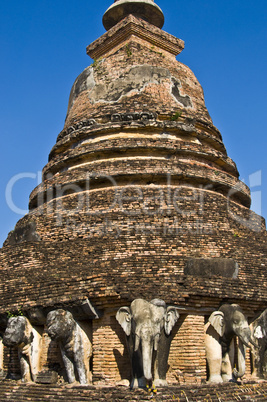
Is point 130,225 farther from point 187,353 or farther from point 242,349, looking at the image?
point 242,349

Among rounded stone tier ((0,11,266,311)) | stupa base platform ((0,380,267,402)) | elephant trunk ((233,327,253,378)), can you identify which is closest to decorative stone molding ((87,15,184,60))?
rounded stone tier ((0,11,266,311))

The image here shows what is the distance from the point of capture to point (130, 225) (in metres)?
10.8

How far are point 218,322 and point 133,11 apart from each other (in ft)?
48.4

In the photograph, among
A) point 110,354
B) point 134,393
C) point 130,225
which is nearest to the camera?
point 134,393

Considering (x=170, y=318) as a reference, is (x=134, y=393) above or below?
below

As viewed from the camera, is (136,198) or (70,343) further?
(136,198)

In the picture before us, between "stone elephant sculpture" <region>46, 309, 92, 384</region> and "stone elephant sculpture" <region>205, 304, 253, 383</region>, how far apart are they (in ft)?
8.02

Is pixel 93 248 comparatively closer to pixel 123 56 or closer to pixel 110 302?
pixel 110 302

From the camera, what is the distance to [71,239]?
36.4 ft

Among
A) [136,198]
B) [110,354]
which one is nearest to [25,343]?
[110,354]

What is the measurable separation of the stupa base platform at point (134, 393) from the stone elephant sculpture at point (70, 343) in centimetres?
33

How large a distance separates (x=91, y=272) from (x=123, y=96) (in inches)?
291

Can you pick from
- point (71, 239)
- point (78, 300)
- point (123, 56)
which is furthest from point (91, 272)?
point (123, 56)

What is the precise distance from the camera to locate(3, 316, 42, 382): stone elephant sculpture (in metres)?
8.96
